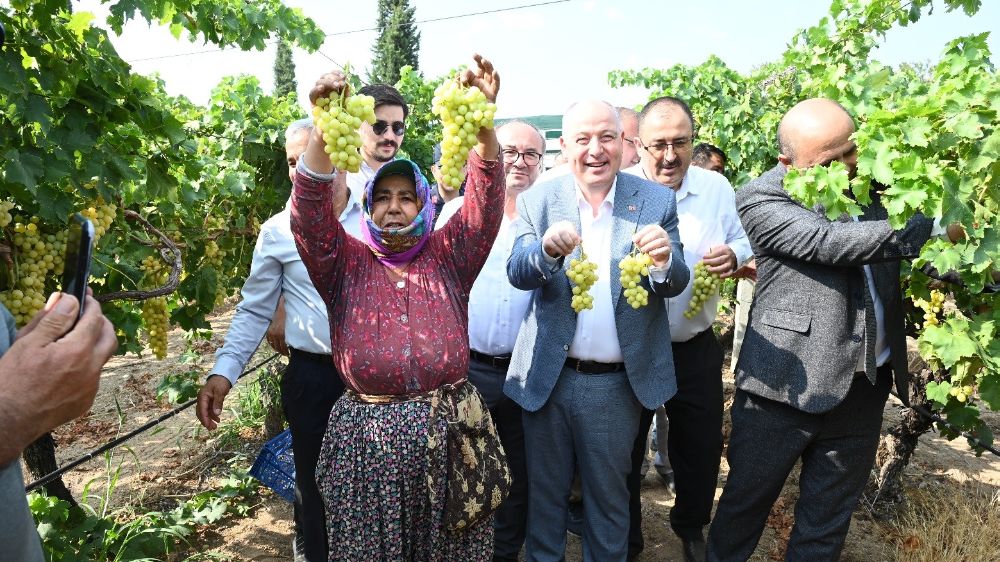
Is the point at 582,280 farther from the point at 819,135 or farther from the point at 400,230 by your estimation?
the point at 819,135

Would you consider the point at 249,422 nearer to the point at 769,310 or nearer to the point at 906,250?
the point at 769,310

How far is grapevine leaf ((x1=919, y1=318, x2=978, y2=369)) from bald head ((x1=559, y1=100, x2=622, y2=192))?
1423 mm

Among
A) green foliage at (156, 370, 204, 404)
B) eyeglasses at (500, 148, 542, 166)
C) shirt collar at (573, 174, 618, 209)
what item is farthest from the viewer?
green foliage at (156, 370, 204, 404)

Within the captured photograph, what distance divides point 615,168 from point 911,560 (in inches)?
97.0

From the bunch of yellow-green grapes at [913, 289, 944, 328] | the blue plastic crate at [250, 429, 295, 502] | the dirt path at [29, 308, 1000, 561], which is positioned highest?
the bunch of yellow-green grapes at [913, 289, 944, 328]

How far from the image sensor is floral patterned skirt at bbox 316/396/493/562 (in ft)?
7.27

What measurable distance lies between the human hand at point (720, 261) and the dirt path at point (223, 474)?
1.61 metres

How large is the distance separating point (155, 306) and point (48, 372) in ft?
9.69

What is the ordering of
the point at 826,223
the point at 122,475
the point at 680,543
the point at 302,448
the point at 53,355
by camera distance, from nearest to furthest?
the point at 53,355
the point at 826,223
the point at 302,448
the point at 680,543
the point at 122,475

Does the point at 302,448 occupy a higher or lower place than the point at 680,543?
higher

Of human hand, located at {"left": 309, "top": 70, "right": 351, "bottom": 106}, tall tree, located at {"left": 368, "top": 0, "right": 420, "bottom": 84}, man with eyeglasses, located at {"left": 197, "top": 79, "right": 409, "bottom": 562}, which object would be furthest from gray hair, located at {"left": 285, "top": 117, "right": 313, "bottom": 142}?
tall tree, located at {"left": 368, "top": 0, "right": 420, "bottom": 84}

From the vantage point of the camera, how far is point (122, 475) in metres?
4.89

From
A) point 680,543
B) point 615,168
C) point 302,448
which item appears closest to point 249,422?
point 302,448

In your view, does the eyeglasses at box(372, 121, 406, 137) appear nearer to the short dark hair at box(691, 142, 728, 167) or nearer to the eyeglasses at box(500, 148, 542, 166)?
the eyeglasses at box(500, 148, 542, 166)
